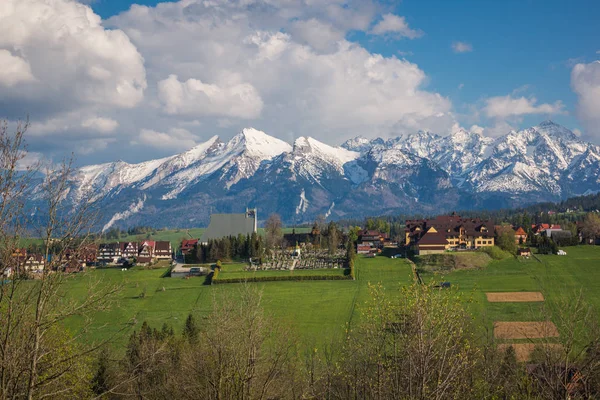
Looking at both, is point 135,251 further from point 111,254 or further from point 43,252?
point 43,252

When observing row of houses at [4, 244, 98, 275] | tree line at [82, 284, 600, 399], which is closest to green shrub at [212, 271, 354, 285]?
tree line at [82, 284, 600, 399]

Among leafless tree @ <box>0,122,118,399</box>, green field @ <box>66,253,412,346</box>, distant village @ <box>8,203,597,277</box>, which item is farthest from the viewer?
distant village @ <box>8,203,597,277</box>

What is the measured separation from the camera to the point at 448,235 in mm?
88562

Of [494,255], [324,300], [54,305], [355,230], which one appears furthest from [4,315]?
[355,230]

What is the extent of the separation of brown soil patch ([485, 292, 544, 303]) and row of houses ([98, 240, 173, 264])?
61.5 m

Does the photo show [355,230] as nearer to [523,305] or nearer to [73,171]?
[523,305]

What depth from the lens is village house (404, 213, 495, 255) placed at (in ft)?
272

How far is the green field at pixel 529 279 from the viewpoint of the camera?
49.1m

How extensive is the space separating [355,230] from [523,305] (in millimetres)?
57789

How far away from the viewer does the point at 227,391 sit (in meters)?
17.7

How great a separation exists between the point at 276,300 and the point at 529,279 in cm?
3092

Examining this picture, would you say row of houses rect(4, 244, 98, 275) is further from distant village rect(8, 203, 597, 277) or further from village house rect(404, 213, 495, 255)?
village house rect(404, 213, 495, 255)

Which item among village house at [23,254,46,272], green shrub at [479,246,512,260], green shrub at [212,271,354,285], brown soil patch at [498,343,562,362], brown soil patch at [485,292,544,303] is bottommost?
brown soil patch at [498,343,562,362]

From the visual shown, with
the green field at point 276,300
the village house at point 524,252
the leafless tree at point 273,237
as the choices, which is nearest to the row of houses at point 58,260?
the green field at point 276,300
